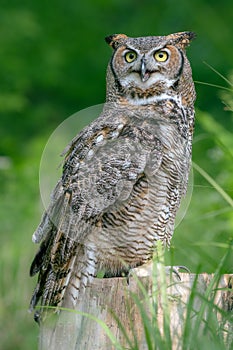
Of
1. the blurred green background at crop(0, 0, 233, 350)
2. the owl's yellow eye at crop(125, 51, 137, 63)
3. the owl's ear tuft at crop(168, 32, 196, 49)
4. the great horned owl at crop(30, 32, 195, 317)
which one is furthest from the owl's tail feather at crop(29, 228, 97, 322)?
the blurred green background at crop(0, 0, 233, 350)

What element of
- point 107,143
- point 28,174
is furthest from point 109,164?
point 28,174

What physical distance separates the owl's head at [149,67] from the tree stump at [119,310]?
123 centimetres

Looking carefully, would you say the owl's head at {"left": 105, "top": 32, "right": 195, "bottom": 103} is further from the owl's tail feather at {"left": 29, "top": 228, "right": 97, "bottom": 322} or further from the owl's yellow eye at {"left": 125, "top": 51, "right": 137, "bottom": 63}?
the owl's tail feather at {"left": 29, "top": 228, "right": 97, "bottom": 322}

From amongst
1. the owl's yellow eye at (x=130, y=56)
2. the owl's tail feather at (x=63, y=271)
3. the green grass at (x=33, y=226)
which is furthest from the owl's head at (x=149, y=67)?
the owl's tail feather at (x=63, y=271)

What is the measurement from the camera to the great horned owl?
464 cm

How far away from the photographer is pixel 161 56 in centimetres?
498

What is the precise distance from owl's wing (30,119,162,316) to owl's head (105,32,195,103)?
1.07ft

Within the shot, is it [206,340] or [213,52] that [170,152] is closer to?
[206,340]

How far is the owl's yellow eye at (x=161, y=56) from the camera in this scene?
4.96 metres

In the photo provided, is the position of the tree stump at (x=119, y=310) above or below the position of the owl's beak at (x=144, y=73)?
below

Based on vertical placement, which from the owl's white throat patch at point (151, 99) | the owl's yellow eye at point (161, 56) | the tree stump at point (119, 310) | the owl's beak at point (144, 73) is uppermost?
the owl's yellow eye at point (161, 56)

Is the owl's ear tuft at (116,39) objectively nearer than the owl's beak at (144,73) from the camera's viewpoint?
No

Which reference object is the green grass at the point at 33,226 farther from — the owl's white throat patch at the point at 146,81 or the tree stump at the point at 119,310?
the owl's white throat patch at the point at 146,81

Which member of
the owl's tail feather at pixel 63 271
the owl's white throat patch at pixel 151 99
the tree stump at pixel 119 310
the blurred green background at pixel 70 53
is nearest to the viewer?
the tree stump at pixel 119 310
